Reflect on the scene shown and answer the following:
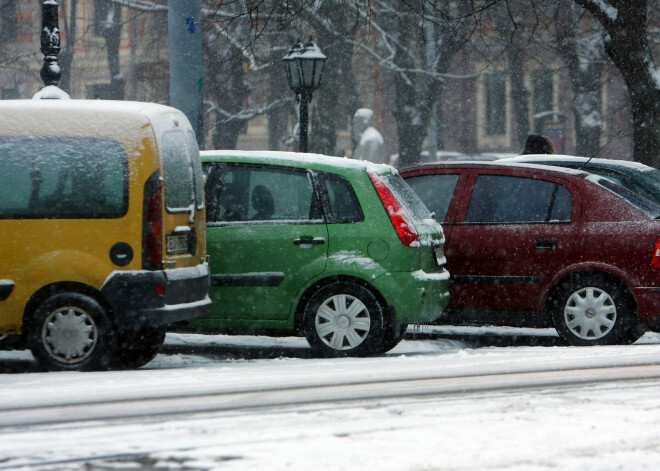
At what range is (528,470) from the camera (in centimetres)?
516

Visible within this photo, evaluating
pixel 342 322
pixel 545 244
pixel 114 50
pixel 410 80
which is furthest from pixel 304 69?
pixel 114 50

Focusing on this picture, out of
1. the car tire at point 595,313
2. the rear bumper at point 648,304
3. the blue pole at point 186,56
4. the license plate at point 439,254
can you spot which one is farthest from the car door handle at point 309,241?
the blue pole at point 186,56

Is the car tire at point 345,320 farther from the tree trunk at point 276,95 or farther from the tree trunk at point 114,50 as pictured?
the tree trunk at point 114,50

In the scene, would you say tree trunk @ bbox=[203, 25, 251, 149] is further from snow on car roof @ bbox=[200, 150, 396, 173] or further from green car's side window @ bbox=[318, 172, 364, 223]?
green car's side window @ bbox=[318, 172, 364, 223]

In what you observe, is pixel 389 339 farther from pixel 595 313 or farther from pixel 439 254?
pixel 595 313

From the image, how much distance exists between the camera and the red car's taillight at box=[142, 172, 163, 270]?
8.41 meters

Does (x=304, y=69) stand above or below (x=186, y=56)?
above

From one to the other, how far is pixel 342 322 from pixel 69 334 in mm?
2024

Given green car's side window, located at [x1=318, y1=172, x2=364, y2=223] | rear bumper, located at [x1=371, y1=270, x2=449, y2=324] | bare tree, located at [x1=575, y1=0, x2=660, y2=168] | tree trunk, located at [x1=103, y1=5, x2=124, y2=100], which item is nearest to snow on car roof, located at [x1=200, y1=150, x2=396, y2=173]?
green car's side window, located at [x1=318, y1=172, x2=364, y2=223]

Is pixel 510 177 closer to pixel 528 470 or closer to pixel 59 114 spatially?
pixel 59 114

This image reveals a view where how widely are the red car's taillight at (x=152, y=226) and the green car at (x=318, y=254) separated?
43.3 inches

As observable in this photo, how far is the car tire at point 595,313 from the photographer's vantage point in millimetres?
10203

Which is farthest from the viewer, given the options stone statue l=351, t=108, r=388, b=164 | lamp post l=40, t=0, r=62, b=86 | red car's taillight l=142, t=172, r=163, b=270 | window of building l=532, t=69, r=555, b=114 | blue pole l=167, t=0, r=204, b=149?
window of building l=532, t=69, r=555, b=114

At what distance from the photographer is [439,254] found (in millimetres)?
9875
